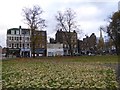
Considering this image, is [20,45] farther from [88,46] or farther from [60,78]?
[60,78]

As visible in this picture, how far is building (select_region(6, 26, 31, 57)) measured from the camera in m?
117

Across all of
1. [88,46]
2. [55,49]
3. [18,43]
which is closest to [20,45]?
[18,43]

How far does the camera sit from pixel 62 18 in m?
80.7

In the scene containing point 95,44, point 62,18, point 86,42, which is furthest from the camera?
point 86,42

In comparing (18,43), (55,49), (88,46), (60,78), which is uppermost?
(18,43)

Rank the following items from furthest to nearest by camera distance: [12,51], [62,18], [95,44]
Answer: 1. [95,44]
2. [12,51]
3. [62,18]

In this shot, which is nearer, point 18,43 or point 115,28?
point 115,28

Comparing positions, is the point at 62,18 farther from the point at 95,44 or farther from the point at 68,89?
the point at 68,89

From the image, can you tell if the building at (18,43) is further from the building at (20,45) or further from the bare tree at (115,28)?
the bare tree at (115,28)

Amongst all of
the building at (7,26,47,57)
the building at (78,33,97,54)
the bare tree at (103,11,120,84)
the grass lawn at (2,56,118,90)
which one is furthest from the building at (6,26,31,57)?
the grass lawn at (2,56,118,90)

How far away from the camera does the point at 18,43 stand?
120438 millimetres

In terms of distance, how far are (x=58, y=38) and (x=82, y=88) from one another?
429ft

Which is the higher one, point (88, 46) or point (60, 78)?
point (88, 46)

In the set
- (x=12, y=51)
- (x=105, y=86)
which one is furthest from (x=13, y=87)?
(x=12, y=51)
